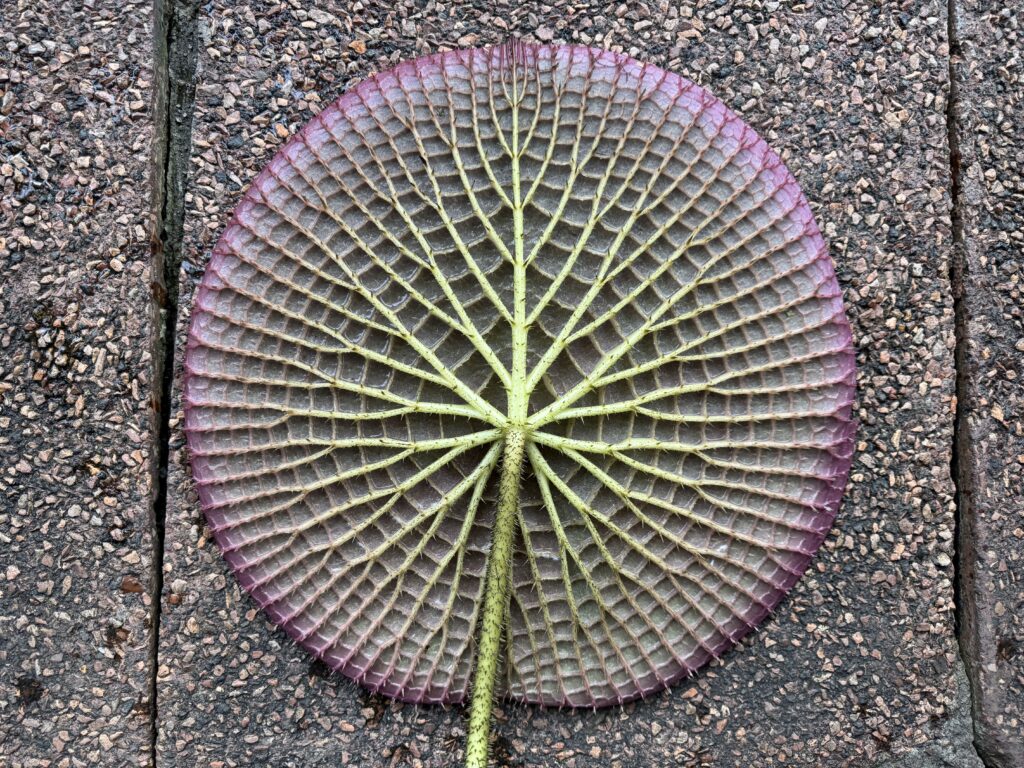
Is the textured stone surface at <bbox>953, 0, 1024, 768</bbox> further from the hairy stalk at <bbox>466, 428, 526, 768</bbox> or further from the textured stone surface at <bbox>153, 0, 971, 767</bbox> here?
the hairy stalk at <bbox>466, 428, 526, 768</bbox>

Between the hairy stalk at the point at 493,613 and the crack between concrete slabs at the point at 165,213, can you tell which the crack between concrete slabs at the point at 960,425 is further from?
the crack between concrete slabs at the point at 165,213

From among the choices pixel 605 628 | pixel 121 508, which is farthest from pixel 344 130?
pixel 605 628

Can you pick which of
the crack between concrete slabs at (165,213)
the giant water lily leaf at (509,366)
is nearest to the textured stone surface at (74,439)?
the crack between concrete slabs at (165,213)

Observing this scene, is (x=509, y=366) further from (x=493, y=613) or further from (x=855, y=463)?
(x=855, y=463)

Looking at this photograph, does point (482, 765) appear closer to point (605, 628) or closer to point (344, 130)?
point (605, 628)

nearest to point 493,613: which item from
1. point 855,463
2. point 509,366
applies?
point 509,366

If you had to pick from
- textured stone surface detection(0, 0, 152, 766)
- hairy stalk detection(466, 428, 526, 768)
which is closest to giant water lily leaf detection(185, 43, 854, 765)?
hairy stalk detection(466, 428, 526, 768)
